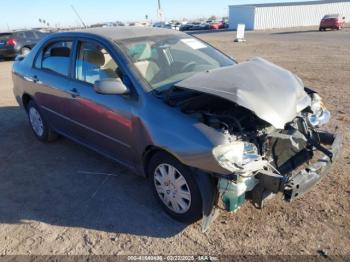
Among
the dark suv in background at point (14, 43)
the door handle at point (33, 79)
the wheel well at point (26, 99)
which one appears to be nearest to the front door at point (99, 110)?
the door handle at point (33, 79)

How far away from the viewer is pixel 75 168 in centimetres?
473

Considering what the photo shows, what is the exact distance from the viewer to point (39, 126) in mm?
5695

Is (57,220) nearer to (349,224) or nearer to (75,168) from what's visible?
(75,168)

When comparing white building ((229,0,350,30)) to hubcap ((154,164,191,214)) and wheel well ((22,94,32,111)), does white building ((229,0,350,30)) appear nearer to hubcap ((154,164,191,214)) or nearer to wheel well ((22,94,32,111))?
wheel well ((22,94,32,111))

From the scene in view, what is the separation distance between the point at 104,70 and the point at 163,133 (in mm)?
1321

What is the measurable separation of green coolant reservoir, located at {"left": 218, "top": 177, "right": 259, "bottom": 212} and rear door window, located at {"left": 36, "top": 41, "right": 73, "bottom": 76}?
2.73m

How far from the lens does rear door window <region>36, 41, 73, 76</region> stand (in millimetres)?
4613

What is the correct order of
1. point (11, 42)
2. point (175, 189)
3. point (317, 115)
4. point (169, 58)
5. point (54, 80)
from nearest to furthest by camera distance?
point (175, 189) → point (317, 115) → point (169, 58) → point (54, 80) → point (11, 42)

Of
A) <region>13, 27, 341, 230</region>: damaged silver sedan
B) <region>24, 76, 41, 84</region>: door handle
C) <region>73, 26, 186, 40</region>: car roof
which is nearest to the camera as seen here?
<region>13, 27, 341, 230</region>: damaged silver sedan

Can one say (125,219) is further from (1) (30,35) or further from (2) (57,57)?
(1) (30,35)

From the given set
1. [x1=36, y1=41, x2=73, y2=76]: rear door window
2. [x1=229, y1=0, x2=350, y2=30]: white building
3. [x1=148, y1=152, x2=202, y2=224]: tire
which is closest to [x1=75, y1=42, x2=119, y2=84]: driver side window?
[x1=36, y1=41, x2=73, y2=76]: rear door window

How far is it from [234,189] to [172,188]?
2.35ft

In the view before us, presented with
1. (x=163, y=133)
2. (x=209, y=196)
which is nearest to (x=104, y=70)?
(x=163, y=133)

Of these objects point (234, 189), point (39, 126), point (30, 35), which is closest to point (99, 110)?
point (234, 189)
